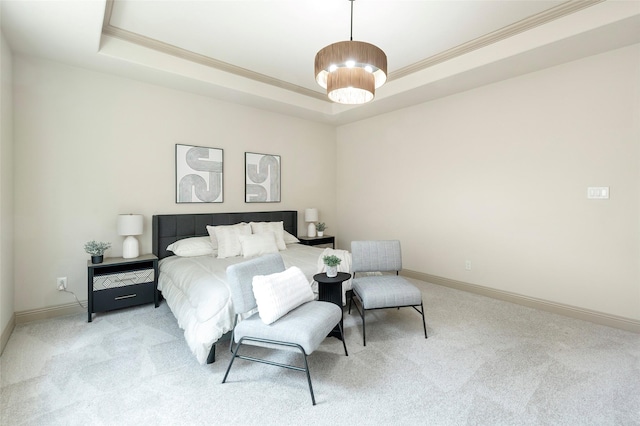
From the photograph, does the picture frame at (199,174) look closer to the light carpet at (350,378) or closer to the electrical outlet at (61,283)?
the electrical outlet at (61,283)

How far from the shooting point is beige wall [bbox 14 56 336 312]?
314cm

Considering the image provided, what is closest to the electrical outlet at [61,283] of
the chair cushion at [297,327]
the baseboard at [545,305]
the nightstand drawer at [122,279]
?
the nightstand drawer at [122,279]

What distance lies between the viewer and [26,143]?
3.12 m

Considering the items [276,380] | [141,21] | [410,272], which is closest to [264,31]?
[141,21]

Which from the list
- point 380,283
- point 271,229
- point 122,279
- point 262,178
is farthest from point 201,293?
point 262,178

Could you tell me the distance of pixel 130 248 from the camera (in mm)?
3523

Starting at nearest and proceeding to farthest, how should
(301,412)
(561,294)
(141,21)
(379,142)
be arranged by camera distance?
(301,412) < (141,21) < (561,294) < (379,142)

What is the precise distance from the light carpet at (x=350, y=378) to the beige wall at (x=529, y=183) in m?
0.64

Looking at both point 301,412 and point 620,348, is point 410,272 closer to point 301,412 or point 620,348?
point 620,348

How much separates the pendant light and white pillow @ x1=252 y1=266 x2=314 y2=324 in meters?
1.54

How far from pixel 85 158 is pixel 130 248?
1.13 metres

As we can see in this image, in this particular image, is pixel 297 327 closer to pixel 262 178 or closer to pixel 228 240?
pixel 228 240

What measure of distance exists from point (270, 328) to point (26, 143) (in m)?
3.24

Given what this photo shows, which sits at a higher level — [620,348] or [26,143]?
[26,143]
